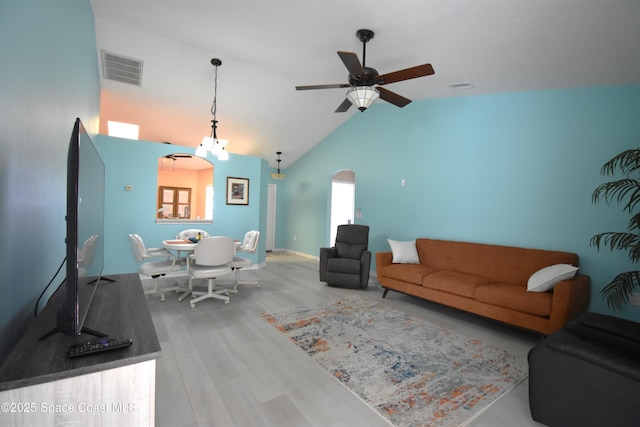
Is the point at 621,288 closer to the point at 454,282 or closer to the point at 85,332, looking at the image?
the point at 454,282

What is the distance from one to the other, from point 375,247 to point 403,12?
398 centimetres

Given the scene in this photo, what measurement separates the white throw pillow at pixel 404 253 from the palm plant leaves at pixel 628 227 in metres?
1.99

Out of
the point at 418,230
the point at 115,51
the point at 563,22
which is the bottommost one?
the point at 418,230

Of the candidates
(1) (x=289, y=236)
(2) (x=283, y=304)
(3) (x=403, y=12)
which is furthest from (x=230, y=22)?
(1) (x=289, y=236)

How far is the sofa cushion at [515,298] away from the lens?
2.75 metres

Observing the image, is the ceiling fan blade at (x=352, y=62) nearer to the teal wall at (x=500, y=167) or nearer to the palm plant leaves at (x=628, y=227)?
the palm plant leaves at (x=628, y=227)

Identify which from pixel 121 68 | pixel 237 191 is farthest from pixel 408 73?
pixel 237 191

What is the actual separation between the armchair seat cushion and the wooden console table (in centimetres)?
361

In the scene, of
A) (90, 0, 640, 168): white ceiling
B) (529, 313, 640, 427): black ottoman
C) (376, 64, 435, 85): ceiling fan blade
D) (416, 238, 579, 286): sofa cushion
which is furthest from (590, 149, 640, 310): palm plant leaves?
(376, 64, 435, 85): ceiling fan blade

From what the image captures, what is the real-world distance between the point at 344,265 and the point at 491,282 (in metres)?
2.03

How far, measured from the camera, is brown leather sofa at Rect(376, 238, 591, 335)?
8.95 feet

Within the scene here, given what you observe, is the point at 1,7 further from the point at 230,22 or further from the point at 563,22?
the point at 563,22

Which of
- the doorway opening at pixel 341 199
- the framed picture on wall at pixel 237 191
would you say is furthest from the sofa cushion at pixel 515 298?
the framed picture on wall at pixel 237 191

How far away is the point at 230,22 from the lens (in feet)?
9.97
